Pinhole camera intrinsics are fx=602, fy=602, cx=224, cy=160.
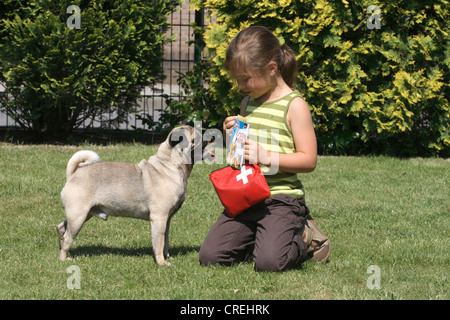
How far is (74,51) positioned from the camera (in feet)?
26.2

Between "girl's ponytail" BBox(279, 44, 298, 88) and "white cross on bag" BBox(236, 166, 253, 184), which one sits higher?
"girl's ponytail" BBox(279, 44, 298, 88)

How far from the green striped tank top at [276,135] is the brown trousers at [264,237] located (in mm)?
100

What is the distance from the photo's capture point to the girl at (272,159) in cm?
422

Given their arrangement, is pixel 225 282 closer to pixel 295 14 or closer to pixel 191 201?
pixel 191 201

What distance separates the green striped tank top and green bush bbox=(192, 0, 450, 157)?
12.6 feet

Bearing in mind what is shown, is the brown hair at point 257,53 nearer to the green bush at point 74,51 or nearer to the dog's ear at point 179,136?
the dog's ear at point 179,136

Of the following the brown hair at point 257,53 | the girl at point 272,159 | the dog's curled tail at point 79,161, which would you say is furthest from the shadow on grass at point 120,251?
the brown hair at point 257,53

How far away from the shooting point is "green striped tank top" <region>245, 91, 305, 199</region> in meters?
4.38

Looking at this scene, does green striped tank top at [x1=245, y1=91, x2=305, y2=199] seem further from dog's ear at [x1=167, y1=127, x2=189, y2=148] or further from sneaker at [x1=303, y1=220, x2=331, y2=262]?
dog's ear at [x1=167, y1=127, x2=189, y2=148]

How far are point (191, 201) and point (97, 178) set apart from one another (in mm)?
1924

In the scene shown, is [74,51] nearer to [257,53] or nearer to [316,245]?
[257,53]

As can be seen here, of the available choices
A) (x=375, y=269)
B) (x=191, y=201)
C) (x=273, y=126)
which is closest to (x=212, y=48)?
(x=191, y=201)

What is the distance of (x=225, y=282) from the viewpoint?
3.98m

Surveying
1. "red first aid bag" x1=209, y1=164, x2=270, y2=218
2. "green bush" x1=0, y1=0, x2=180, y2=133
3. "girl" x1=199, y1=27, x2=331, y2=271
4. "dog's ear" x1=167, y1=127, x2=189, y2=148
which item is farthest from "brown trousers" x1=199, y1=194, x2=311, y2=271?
"green bush" x1=0, y1=0, x2=180, y2=133
